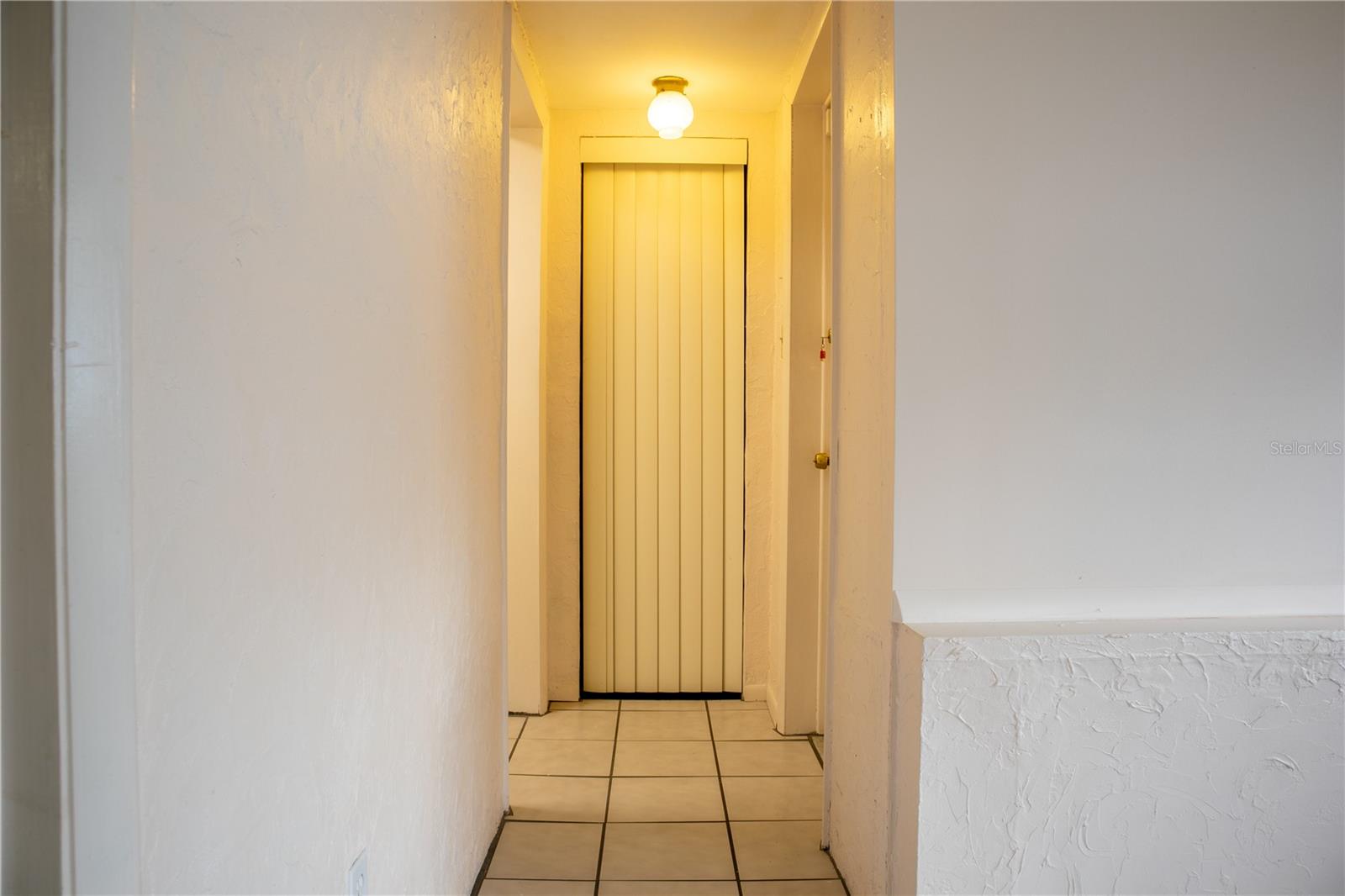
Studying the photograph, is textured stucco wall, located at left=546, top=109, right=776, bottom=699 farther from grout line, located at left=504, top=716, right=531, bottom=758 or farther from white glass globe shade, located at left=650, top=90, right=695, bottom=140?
white glass globe shade, located at left=650, top=90, right=695, bottom=140

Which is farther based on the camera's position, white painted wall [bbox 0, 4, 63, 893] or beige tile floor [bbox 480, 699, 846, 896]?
beige tile floor [bbox 480, 699, 846, 896]

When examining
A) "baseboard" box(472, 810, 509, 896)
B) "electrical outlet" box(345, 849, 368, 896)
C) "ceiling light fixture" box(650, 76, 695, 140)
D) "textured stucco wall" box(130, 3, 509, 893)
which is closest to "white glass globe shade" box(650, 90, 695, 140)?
"ceiling light fixture" box(650, 76, 695, 140)

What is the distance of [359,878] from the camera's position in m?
1.33

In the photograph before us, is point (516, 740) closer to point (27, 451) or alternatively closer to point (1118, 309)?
point (1118, 309)

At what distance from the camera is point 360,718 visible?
52.7 inches

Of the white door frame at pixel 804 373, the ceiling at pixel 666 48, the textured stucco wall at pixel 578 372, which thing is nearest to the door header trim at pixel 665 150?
the textured stucco wall at pixel 578 372

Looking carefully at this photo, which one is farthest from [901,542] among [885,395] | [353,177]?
[353,177]

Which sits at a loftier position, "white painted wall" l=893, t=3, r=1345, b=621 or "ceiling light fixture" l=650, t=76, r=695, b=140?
"ceiling light fixture" l=650, t=76, r=695, b=140

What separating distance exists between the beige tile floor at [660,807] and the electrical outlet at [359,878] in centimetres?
90

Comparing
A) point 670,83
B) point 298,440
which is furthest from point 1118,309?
point 670,83

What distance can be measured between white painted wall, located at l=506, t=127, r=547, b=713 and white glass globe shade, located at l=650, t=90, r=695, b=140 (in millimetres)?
484

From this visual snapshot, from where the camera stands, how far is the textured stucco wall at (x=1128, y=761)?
5.49 feet

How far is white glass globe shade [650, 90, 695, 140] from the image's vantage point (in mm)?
3186

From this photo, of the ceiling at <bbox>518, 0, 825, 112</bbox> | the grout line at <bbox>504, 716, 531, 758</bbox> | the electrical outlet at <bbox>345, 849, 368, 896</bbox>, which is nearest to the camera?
the electrical outlet at <bbox>345, 849, 368, 896</bbox>
